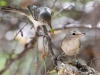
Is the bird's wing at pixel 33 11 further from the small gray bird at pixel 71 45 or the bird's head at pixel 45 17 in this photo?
the small gray bird at pixel 71 45

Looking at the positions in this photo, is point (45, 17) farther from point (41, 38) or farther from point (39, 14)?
point (41, 38)

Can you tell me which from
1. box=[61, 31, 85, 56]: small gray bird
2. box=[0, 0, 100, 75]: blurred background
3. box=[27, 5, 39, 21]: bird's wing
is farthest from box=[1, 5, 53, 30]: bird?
box=[0, 0, 100, 75]: blurred background

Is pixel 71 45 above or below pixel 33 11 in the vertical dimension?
below

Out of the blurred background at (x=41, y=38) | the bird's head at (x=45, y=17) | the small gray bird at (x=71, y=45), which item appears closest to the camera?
the small gray bird at (x=71, y=45)

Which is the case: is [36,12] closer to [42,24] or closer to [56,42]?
[42,24]

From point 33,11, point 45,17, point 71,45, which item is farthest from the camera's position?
point 33,11

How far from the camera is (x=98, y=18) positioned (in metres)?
2.77

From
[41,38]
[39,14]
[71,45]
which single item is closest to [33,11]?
[39,14]

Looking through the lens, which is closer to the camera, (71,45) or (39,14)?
(71,45)

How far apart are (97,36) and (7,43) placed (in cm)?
171

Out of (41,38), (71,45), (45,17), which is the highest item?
(45,17)

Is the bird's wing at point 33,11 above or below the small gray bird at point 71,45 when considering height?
above

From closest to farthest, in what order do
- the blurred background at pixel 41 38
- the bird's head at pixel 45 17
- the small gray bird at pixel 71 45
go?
the small gray bird at pixel 71 45 → the bird's head at pixel 45 17 → the blurred background at pixel 41 38

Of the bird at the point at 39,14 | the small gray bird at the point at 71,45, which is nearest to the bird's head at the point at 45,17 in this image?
the bird at the point at 39,14
